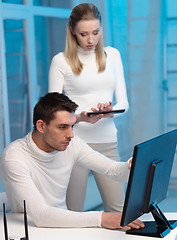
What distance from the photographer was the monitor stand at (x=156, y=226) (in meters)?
1.84

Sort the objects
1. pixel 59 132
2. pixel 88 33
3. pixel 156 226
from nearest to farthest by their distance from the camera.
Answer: pixel 156 226
pixel 59 132
pixel 88 33

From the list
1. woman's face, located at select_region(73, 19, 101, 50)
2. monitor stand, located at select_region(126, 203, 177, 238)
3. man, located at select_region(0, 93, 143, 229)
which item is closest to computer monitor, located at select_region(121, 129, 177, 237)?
monitor stand, located at select_region(126, 203, 177, 238)

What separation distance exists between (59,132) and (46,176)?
236 mm

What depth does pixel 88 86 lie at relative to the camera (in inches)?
108

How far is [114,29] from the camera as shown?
4.80 metres

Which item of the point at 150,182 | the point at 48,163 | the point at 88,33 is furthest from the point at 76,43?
the point at 150,182

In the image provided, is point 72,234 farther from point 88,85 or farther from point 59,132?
point 88,85

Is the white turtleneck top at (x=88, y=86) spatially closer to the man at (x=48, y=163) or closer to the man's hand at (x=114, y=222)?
the man at (x=48, y=163)

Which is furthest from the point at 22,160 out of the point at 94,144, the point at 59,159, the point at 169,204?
the point at 169,204

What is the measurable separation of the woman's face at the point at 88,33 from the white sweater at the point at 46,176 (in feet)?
1.93

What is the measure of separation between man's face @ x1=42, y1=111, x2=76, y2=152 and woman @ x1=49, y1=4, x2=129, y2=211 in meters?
0.41

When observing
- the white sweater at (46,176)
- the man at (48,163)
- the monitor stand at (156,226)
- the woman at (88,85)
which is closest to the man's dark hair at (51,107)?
the man at (48,163)

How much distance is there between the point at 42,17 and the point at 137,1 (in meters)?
1.07

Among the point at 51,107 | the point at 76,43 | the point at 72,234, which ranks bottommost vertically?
the point at 72,234
